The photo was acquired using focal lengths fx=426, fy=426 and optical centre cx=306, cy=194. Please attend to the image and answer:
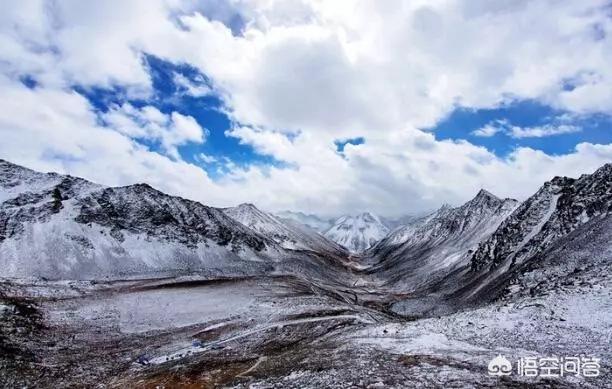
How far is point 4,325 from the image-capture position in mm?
42656

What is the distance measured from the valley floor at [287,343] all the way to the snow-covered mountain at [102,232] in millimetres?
28267

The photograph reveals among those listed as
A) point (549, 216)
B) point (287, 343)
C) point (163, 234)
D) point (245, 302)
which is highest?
point (549, 216)

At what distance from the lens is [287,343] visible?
3728cm

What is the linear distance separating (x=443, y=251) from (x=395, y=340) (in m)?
116

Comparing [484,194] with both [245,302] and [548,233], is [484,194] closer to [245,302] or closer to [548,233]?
[548,233]

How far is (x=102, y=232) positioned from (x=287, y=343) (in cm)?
7815

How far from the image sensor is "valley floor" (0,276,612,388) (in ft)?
75.6

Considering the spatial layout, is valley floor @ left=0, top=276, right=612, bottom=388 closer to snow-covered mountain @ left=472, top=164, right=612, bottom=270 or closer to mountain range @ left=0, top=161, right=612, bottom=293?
mountain range @ left=0, top=161, right=612, bottom=293

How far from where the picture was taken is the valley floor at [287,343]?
75.6 feet

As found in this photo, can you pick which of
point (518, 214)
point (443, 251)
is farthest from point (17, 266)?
point (443, 251)

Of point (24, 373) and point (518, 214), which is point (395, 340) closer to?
point (24, 373)

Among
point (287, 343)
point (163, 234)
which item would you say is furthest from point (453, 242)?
point (287, 343)

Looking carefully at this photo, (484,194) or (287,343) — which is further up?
(484,194)

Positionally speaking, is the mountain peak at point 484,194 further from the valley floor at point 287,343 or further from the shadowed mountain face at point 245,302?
the valley floor at point 287,343
